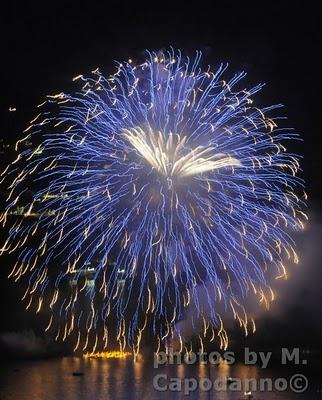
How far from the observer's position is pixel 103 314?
39.7 meters

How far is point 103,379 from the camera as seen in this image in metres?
33.8

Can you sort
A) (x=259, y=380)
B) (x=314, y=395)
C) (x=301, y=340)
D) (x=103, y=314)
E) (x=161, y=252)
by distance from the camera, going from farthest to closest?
1. (x=103, y=314)
2. (x=301, y=340)
3. (x=259, y=380)
4. (x=314, y=395)
5. (x=161, y=252)

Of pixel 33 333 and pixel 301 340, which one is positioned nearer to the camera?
pixel 301 340

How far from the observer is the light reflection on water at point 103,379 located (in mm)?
29234

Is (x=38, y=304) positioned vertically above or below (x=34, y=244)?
below

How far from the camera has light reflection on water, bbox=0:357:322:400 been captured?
29234 millimetres

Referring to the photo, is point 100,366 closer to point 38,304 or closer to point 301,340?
point 38,304

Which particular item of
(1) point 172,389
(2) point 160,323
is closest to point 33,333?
(2) point 160,323

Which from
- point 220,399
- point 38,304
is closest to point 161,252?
point 220,399

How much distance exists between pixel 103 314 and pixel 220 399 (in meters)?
12.8

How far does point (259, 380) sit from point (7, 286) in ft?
48.0

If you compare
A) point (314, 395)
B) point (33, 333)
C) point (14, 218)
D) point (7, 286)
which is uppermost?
point (14, 218)

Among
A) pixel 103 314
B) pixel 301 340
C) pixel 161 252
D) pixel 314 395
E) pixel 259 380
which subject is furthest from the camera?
pixel 103 314

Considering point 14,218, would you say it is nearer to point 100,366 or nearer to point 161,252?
point 100,366
